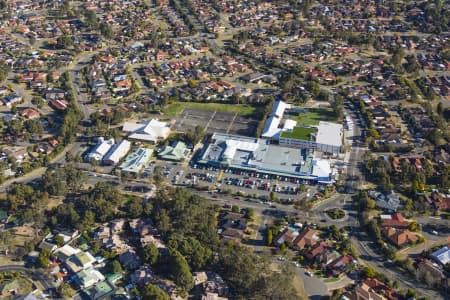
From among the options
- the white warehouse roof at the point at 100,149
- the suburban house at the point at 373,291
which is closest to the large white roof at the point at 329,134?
the suburban house at the point at 373,291

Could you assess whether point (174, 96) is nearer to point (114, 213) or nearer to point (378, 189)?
point (114, 213)

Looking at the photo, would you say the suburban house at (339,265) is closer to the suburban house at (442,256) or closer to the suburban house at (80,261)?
the suburban house at (442,256)

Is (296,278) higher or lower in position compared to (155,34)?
lower

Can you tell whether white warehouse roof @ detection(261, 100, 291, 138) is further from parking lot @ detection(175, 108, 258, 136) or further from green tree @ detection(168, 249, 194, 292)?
green tree @ detection(168, 249, 194, 292)

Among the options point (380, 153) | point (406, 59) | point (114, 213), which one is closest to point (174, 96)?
point (114, 213)

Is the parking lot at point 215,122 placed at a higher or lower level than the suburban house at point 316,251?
higher

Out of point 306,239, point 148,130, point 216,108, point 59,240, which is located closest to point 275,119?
point 216,108
